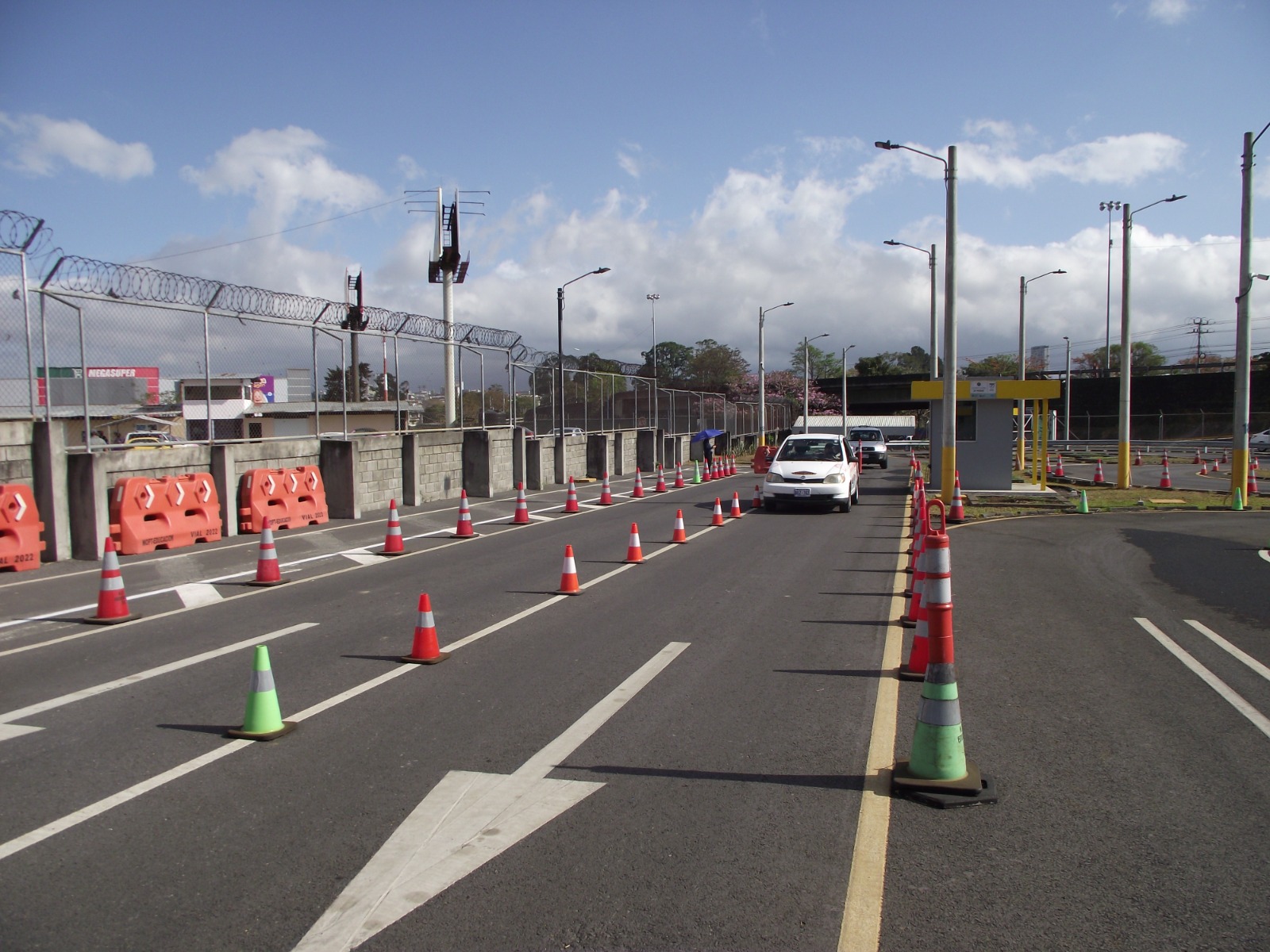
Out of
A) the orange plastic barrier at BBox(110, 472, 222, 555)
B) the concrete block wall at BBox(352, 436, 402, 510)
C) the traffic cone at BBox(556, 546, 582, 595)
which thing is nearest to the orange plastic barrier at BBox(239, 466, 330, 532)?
the orange plastic barrier at BBox(110, 472, 222, 555)

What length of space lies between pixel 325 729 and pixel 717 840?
9.24 ft

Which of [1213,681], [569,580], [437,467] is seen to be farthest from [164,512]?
[1213,681]

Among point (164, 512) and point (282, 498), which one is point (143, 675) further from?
point (282, 498)

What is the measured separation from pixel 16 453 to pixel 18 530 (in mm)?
1192

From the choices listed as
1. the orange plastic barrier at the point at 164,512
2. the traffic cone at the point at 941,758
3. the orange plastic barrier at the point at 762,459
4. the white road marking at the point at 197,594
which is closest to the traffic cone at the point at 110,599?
the white road marking at the point at 197,594

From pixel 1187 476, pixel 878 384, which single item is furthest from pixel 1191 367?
pixel 1187 476

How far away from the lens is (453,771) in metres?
5.20

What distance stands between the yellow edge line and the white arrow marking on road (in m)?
1.38

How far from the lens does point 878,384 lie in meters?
86.2

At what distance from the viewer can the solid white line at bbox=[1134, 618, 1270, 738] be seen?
6230 millimetres

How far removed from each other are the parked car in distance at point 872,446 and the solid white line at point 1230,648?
3340 centimetres

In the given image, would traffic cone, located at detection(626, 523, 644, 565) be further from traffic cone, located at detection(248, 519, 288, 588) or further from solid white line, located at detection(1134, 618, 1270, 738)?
solid white line, located at detection(1134, 618, 1270, 738)

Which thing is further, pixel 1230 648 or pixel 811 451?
pixel 811 451

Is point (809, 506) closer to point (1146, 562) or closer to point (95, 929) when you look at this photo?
point (1146, 562)
